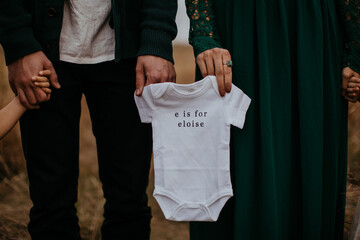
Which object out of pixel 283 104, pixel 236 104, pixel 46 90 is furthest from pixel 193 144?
pixel 46 90

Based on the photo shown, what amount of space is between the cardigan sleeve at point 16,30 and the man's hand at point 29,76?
2 cm

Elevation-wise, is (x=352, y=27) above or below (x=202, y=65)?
above

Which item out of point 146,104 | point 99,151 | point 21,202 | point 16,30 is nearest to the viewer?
point 16,30

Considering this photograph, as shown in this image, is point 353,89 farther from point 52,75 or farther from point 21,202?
point 21,202

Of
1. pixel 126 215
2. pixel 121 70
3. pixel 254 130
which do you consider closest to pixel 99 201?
pixel 126 215

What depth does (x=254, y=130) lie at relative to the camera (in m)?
1.19

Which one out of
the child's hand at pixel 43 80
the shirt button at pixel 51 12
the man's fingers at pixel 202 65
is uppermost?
the shirt button at pixel 51 12

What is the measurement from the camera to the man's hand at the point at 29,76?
1142 mm

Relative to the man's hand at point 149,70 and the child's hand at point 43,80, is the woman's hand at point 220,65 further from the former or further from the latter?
the child's hand at point 43,80

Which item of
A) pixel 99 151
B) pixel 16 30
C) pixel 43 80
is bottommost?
pixel 99 151

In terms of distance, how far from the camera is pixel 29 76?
1.14 metres

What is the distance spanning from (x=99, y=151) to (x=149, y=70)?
1.37 feet

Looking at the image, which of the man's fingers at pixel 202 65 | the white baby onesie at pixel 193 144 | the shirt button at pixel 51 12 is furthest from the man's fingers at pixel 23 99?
the man's fingers at pixel 202 65

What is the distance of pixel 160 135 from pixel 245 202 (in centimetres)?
37
